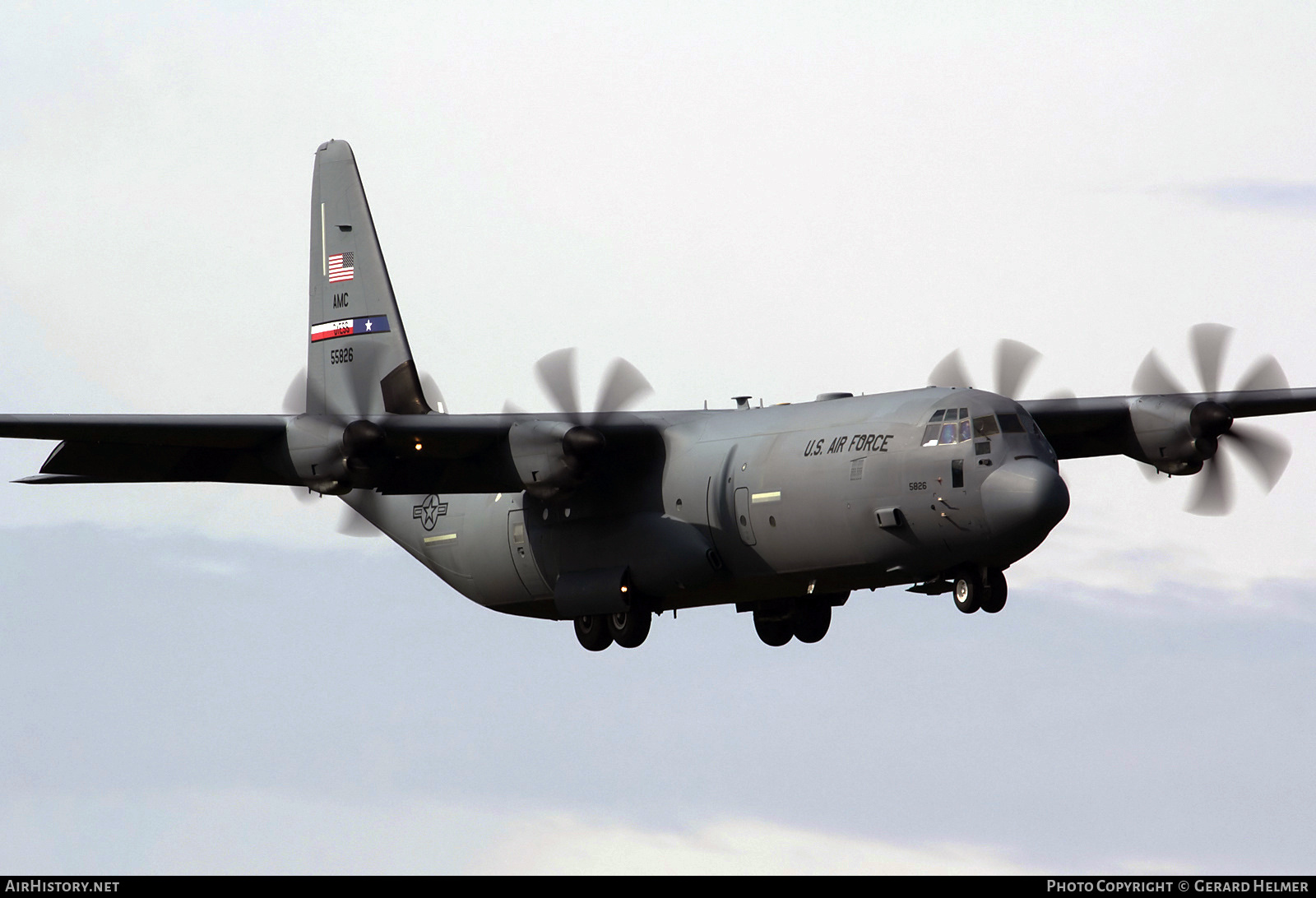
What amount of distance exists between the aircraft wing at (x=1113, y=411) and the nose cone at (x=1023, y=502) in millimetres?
5094

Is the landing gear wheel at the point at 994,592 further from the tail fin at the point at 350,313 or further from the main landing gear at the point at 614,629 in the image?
the tail fin at the point at 350,313

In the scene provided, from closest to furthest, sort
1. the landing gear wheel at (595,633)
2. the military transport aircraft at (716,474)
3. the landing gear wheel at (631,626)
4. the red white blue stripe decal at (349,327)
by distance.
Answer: the military transport aircraft at (716,474) < the landing gear wheel at (631,626) < the landing gear wheel at (595,633) < the red white blue stripe decal at (349,327)

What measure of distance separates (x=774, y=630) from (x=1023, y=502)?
7164mm

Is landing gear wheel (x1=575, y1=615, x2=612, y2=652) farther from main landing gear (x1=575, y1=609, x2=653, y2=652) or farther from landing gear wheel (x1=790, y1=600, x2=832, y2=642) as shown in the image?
landing gear wheel (x1=790, y1=600, x2=832, y2=642)

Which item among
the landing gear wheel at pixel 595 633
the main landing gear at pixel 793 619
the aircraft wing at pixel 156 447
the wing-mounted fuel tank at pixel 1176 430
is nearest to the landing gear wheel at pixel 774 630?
the main landing gear at pixel 793 619

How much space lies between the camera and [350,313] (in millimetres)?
31438

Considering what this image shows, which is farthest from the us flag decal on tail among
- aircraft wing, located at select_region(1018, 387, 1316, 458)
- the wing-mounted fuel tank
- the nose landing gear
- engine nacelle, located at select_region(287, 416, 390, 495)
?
the wing-mounted fuel tank

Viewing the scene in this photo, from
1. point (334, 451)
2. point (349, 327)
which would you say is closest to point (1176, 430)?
point (334, 451)

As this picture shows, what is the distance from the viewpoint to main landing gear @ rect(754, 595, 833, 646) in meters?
27.6

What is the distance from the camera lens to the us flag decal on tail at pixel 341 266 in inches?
1249

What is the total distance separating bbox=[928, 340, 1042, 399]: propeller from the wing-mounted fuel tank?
2508 millimetres

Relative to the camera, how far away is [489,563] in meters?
27.9

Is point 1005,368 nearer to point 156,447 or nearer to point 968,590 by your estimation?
point 968,590
